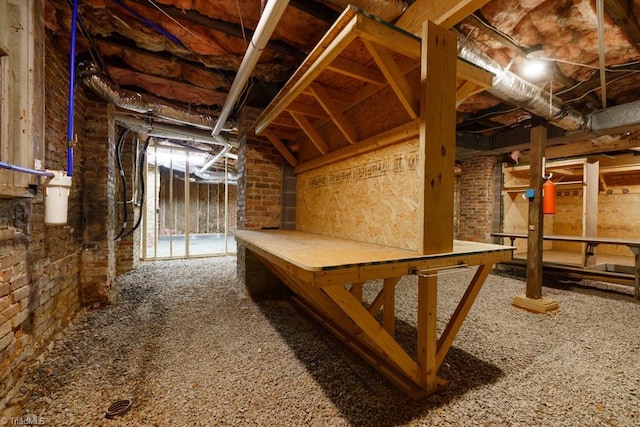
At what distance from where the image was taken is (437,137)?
1441 millimetres

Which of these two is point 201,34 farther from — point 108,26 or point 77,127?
point 77,127

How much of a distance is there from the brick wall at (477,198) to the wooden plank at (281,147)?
4.75 metres

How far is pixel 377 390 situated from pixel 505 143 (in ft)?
15.7

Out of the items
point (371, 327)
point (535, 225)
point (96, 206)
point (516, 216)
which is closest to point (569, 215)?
point (516, 216)

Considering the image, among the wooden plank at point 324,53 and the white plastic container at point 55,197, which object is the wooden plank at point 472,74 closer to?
the wooden plank at point 324,53

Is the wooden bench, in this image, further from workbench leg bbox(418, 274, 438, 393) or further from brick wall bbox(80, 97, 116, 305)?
brick wall bbox(80, 97, 116, 305)

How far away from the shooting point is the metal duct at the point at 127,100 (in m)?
2.56

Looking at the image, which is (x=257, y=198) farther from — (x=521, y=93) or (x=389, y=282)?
(x=521, y=93)

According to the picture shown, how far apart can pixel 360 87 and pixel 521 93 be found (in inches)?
68.5


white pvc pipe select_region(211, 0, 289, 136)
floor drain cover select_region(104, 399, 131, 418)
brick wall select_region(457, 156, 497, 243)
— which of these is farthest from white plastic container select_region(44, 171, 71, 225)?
brick wall select_region(457, 156, 497, 243)

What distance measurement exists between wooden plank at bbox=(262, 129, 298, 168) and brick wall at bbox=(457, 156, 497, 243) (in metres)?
4.75

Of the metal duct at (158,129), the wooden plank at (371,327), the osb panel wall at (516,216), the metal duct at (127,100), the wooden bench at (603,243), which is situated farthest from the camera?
the osb panel wall at (516,216)

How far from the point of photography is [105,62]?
2.75 metres

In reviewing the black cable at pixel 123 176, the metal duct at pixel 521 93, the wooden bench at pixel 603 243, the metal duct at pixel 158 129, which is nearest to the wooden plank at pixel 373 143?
the metal duct at pixel 521 93
